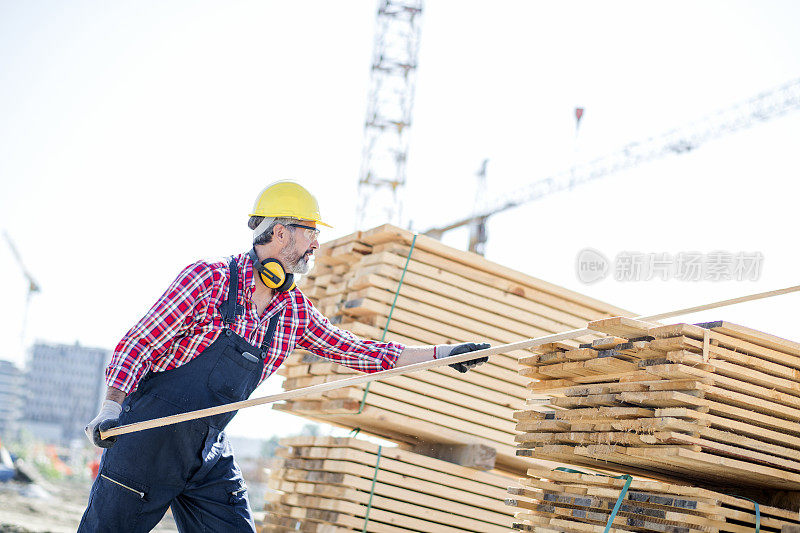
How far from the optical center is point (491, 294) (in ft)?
19.7

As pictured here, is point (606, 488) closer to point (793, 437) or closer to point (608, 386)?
point (608, 386)

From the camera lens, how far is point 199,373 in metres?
3.74

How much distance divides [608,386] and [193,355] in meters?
1.85

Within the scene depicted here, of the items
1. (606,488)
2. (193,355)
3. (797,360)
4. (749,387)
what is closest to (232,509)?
(193,355)

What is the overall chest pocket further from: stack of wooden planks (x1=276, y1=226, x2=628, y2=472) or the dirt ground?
the dirt ground

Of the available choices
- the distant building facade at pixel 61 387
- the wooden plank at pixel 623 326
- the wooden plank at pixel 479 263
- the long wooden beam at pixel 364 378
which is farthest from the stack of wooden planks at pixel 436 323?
the distant building facade at pixel 61 387

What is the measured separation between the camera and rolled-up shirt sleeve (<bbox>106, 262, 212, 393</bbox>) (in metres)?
3.57

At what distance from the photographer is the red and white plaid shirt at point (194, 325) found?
3.59m

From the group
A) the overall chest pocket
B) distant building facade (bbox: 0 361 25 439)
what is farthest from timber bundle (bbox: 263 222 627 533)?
distant building facade (bbox: 0 361 25 439)

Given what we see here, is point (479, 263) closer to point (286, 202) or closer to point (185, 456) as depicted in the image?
point (286, 202)

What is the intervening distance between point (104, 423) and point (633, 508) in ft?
7.50

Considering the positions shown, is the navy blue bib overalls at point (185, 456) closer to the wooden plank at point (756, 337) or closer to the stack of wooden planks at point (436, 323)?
the stack of wooden planks at point (436, 323)

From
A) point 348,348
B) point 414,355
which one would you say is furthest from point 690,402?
point 348,348

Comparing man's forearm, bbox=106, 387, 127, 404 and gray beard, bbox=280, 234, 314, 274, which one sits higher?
gray beard, bbox=280, 234, 314, 274
